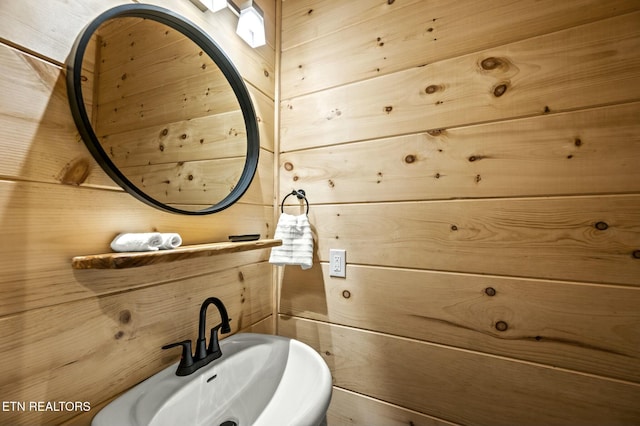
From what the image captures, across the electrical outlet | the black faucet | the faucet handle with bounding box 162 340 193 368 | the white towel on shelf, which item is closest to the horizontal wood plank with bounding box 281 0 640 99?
the white towel on shelf

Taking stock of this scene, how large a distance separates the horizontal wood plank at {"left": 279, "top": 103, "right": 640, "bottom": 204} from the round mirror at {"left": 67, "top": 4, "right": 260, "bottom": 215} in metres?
0.37

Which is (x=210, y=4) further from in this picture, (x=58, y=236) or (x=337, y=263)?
(x=337, y=263)

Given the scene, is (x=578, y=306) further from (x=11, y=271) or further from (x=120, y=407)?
(x=11, y=271)

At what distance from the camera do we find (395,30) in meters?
1.04

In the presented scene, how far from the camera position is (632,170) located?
74 centimetres

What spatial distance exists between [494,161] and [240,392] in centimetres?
113

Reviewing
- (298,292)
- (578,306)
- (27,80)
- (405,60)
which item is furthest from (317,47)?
(578,306)

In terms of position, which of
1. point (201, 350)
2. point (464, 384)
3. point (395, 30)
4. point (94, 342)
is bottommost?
point (464, 384)

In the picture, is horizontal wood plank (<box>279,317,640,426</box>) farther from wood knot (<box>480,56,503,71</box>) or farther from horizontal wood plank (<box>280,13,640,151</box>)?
wood knot (<box>480,56,503,71</box>)

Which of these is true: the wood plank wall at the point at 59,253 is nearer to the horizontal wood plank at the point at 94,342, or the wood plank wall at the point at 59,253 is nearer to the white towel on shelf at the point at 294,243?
the horizontal wood plank at the point at 94,342

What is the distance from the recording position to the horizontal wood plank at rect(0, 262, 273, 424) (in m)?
0.53

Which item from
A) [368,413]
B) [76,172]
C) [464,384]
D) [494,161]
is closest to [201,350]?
[76,172]

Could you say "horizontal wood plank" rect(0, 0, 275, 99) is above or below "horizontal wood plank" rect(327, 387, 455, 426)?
above

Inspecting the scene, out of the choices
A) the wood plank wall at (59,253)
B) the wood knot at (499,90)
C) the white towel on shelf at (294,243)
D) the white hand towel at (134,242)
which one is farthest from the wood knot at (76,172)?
the wood knot at (499,90)
